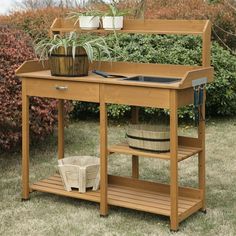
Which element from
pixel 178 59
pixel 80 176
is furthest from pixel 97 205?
pixel 178 59

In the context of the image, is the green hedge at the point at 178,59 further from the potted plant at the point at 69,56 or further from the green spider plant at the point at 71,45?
the potted plant at the point at 69,56

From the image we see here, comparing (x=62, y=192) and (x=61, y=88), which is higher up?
(x=61, y=88)

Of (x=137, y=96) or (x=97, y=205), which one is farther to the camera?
(x=97, y=205)

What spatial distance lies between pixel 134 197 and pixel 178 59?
141 inches

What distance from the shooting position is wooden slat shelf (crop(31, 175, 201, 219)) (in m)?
4.39

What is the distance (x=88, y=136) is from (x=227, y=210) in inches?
114

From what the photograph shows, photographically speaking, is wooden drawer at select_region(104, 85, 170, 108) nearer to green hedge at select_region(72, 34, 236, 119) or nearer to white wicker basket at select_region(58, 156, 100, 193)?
white wicker basket at select_region(58, 156, 100, 193)

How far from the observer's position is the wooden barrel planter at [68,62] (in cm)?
460

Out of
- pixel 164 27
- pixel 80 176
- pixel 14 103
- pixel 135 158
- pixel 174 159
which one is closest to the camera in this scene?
pixel 174 159

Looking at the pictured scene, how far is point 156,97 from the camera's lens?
4.18 meters

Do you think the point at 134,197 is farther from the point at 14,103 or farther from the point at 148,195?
the point at 14,103

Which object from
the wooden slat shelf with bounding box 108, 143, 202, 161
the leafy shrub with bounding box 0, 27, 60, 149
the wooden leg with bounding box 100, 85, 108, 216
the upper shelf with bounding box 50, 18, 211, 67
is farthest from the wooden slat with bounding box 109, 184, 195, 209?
the leafy shrub with bounding box 0, 27, 60, 149

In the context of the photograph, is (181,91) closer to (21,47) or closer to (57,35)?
(57,35)

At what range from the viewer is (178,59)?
311 inches
